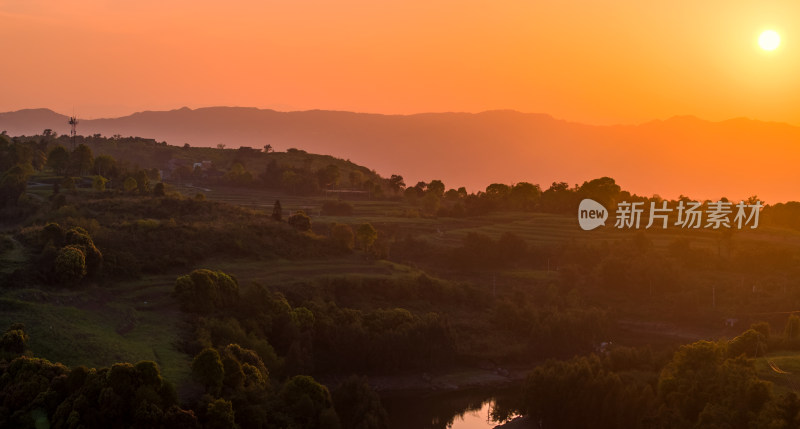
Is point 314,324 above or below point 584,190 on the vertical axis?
below

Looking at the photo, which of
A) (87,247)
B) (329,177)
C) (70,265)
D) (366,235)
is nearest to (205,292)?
(70,265)

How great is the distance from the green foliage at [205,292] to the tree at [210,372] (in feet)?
33.6

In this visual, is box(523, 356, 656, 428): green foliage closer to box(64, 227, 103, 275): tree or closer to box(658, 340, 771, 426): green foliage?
box(658, 340, 771, 426): green foliage

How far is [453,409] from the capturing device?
126 feet

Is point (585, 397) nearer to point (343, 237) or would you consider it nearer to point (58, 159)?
point (343, 237)

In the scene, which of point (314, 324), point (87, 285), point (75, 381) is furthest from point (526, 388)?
point (87, 285)

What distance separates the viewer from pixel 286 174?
92.9 m

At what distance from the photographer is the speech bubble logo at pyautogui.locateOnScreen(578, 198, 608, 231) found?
7656cm

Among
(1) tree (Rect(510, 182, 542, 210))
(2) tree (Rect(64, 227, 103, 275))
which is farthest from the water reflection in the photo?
Answer: (1) tree (Rect(510, 182, 542, 210))

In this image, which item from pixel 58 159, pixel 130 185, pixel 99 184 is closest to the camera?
pixel 99 184

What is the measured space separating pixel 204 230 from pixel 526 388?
27.0m

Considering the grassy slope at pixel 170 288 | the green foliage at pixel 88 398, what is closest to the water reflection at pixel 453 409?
the grassy slope at pixel 170 288

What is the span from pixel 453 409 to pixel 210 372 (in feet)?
50.7

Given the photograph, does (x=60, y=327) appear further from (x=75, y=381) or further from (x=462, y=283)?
(x=462, y=283)
